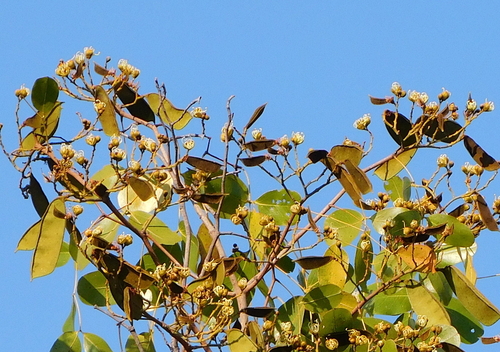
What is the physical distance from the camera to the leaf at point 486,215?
1814 mm

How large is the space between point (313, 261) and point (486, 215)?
0.42m

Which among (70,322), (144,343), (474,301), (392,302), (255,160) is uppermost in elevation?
(255,160)

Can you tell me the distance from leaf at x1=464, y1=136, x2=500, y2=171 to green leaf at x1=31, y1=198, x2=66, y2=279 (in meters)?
0.94

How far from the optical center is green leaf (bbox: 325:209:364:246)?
1.90 meters

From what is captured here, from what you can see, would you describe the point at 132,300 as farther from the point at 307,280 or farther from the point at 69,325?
the point at 307,280

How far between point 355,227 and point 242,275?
0.99ft

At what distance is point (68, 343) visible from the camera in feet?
5.99

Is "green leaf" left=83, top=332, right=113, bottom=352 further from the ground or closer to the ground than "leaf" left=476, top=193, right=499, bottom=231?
further from the ground

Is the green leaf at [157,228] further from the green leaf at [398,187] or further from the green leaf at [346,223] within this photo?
the green leaf at [398,187]

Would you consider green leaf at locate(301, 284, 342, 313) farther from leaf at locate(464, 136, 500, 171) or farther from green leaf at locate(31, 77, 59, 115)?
green leaf at locate(31, 77, 59, 115)

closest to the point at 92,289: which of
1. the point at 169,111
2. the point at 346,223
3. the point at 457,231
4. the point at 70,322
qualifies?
the point at 70,322

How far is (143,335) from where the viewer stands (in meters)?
1.87

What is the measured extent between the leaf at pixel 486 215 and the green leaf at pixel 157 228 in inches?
26.8

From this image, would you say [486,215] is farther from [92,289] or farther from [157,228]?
[92,289]
